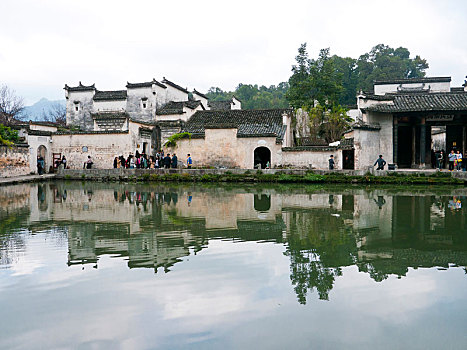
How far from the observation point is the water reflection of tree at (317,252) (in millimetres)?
5375

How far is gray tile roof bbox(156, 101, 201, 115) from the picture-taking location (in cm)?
2929

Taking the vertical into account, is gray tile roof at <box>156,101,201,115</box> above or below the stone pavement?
above

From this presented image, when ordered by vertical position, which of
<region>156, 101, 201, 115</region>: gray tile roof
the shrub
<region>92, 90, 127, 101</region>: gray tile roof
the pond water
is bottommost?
the pond water

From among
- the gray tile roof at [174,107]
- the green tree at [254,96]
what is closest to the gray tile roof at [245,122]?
the gray tile roof at [174,107]

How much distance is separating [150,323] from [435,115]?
21105 millimetres

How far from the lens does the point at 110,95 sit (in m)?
32.3

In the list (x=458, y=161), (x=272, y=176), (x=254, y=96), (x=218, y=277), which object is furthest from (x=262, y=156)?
(x=254, y=96)

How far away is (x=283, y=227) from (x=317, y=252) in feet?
6.97

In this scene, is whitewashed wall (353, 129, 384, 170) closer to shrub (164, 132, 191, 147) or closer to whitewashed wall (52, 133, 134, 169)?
shrub (164, 132, 191, 147)

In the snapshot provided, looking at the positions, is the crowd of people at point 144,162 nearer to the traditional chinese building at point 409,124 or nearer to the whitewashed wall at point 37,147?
the whitewashed wall at point 37,147

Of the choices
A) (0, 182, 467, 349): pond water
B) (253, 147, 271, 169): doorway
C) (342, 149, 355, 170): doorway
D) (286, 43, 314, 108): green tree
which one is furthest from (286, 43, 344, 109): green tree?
(0, 182, 467, 349): pond water

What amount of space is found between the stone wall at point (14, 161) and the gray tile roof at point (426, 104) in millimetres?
18801

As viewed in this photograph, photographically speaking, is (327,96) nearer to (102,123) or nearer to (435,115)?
(435,115)

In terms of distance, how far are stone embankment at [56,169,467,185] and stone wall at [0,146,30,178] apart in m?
1.89
